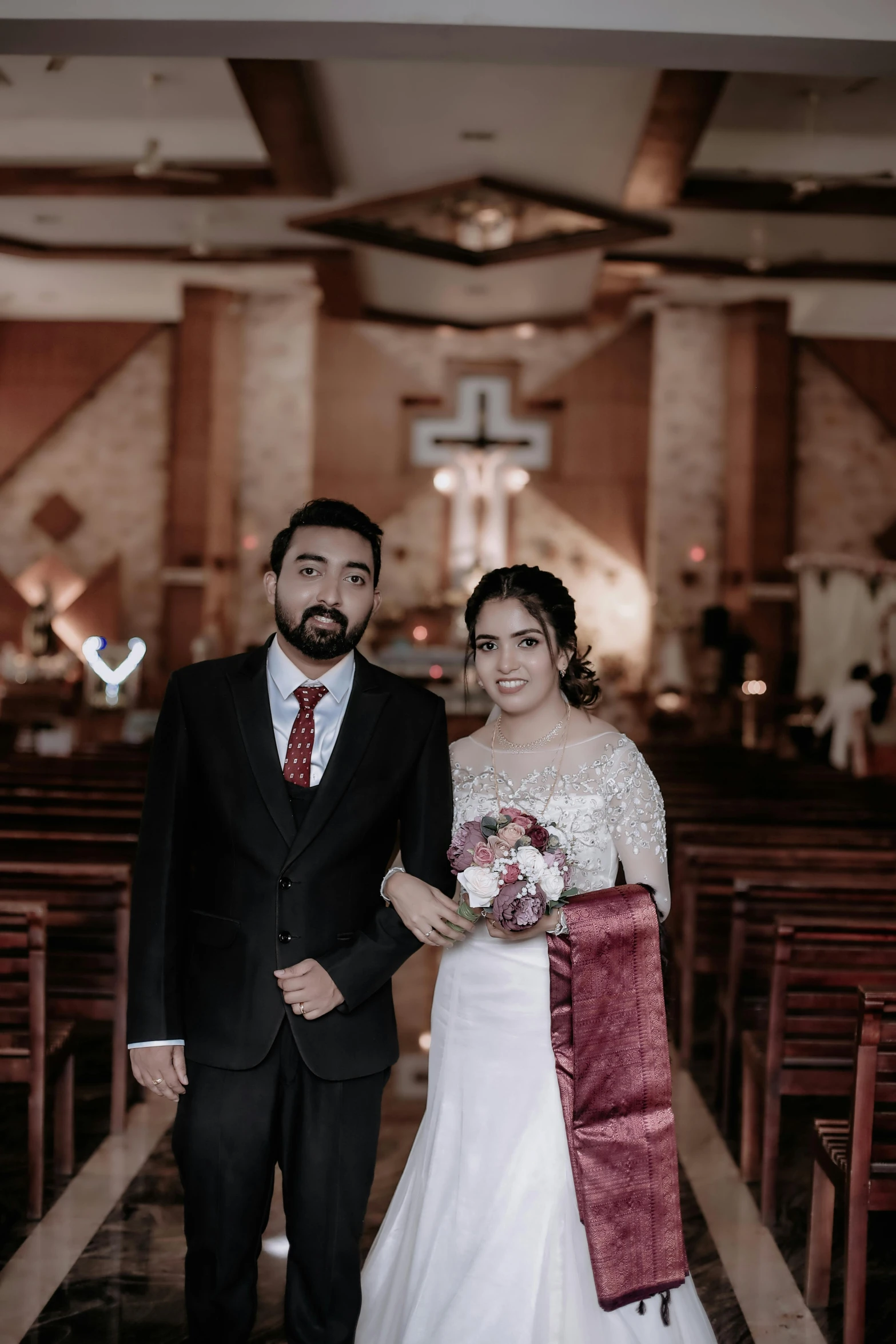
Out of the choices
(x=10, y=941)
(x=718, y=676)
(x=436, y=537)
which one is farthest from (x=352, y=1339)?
(x=436, y=537)

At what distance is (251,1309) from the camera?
7.48 ft

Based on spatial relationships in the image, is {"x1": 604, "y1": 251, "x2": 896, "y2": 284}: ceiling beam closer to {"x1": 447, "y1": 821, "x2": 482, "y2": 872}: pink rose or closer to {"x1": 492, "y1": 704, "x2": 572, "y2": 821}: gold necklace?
{"x1": 492, "y1": 704, "x2": 572, "y2": 821}: gold necklace

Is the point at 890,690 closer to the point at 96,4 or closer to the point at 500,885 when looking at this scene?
the point at 96,4

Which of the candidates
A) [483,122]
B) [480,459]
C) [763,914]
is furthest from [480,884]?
[480,459]

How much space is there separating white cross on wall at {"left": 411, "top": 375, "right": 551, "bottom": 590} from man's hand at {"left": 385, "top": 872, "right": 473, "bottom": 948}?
41.1 ft

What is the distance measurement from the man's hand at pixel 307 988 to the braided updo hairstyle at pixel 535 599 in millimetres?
776

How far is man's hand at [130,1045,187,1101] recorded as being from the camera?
2.20m

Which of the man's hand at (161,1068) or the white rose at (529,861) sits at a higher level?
the white rose at (529,861)

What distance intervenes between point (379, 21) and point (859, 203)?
7446 millimetres

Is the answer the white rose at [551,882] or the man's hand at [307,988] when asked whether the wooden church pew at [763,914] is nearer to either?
the white rose at [551,882]

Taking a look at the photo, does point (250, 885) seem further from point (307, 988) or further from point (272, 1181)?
point (272, 1181)

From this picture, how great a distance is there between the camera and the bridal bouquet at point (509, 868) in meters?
2.17

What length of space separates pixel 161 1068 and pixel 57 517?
13702 millimetres

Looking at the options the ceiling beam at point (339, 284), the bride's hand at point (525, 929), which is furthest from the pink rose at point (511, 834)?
the ceiling beam at point (339, 284)
